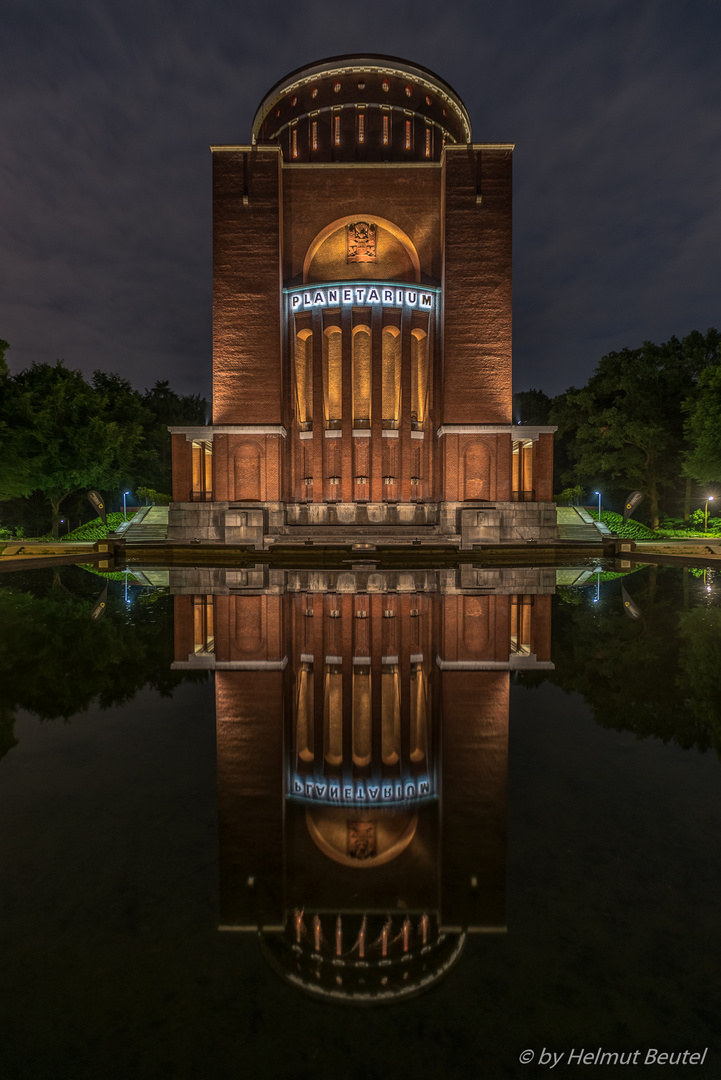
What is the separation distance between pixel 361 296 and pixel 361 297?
0.17 ft

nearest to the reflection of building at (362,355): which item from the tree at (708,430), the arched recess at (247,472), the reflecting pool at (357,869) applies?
the arched recess at (247,472)

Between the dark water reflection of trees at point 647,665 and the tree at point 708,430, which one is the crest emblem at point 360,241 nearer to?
the tree at point 708,430

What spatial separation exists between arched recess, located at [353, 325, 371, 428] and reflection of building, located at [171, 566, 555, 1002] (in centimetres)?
2649

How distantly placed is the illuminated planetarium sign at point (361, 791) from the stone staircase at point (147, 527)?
1125 inches

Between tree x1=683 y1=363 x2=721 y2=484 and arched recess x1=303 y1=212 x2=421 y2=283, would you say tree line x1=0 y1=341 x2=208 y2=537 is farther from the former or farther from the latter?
tree x1=683 y1=363 x2=721 y2=484

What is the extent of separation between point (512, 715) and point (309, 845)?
7.48ft

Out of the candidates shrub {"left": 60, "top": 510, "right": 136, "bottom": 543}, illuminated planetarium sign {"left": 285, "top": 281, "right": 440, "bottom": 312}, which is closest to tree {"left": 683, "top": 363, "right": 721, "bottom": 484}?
illuminated planetarium sign {"left": 285, "top": 281, "right": 440, "bottom": 312}

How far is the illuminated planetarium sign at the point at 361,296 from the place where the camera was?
30641 millimetres

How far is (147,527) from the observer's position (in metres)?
32.5

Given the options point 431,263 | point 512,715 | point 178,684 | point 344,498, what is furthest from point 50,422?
point 512,715

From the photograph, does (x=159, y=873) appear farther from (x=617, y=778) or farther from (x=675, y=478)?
(x=675, y=478)

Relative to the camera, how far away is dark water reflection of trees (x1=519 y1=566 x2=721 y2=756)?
4301mm

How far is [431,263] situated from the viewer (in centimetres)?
3294

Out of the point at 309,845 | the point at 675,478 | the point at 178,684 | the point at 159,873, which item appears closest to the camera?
the point at 159,873
